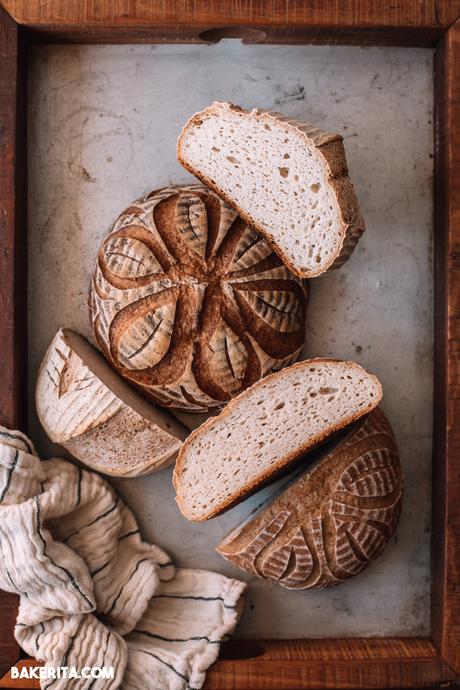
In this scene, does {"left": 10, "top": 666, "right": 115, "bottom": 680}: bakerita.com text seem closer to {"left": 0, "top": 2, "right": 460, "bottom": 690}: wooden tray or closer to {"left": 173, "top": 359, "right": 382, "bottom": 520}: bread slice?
{"left": 0, "top": 2, "right": 460, "bottom": 690}: wooden tray

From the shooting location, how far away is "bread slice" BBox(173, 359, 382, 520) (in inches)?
70.4

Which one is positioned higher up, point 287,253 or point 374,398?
point 287,253

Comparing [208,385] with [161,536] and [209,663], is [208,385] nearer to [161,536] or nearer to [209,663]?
[161,536]

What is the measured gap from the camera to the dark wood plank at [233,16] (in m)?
1.88

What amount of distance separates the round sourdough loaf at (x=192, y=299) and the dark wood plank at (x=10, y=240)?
26cm

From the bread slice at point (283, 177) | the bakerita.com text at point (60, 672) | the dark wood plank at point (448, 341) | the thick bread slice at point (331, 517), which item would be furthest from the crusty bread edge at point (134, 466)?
the dark wood plank at point (448, 341)

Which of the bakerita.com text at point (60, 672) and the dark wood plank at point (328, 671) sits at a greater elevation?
the bakerita.com text at point (60, 672)

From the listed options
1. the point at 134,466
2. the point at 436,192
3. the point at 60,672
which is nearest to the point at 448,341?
the point at 436,192

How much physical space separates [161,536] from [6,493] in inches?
19.8

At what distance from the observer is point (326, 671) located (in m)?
1.95

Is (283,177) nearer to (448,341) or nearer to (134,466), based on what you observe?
(448,341)

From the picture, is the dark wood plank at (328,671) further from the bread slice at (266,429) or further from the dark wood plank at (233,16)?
the dark wood plank at (233,16)

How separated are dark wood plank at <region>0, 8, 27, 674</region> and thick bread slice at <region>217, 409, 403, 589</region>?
2.36ft

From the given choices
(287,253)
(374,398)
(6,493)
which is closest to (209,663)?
(6,493)
